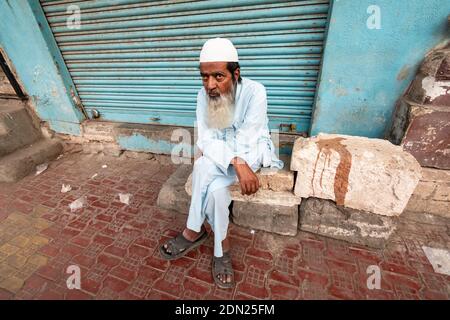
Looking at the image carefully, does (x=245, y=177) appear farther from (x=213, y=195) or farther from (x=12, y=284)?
(x=12, y=284)

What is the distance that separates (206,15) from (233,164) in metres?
2.02

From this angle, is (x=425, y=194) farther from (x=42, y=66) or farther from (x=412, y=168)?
(x=42, y=66)

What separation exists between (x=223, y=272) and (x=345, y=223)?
134 centimetres

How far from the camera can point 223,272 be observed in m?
2.03

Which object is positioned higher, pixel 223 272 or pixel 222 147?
pixel 222 147

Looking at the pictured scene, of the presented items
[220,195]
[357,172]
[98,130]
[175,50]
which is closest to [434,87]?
[357,172]

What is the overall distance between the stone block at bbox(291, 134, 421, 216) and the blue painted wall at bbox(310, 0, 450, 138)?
0.44 meters

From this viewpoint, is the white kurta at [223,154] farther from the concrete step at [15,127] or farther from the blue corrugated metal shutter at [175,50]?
the concrete step at [15,127]

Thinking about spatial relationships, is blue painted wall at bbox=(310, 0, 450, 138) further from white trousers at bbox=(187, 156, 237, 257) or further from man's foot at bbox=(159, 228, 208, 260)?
man's foot at bbox=(159, 228, 208, 260)

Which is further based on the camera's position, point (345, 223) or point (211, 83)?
point (345, 223)

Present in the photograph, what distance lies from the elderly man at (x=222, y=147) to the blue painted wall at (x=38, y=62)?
10.5 ft

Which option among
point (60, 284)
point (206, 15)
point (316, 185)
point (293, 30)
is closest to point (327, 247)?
point (316, 185)

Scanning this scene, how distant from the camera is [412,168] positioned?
1.92m

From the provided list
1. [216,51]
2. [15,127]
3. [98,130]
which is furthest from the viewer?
[98,130]
